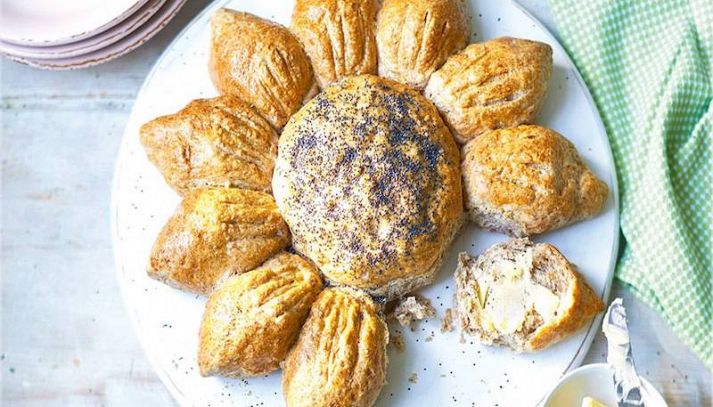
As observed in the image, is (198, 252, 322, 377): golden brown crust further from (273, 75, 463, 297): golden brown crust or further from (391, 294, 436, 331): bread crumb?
(391, 294, 436, 331): bread crumb

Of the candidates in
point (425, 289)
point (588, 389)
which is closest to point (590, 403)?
point (588, 389)

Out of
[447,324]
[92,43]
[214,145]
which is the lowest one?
[447,324]

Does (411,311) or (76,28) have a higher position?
(76,28)

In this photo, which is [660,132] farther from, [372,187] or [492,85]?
[372,187]

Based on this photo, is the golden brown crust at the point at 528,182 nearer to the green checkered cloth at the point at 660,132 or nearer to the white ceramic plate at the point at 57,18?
the green checkered cloth at the point at 660,132

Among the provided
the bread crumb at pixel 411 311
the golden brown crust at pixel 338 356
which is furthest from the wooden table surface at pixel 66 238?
the bread crumb at pixel 411 311

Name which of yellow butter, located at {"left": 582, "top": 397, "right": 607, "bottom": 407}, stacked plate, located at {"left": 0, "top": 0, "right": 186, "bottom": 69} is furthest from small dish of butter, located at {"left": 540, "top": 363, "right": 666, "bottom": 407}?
stacked plate, located at {"left": 0, "top": 0, "right": 186, "bottom": 69}

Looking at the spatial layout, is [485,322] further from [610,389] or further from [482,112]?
[482,112]
